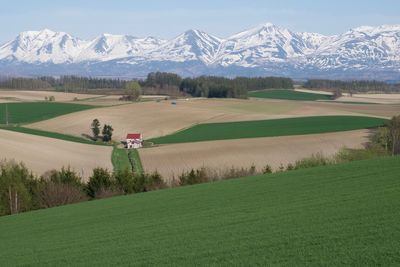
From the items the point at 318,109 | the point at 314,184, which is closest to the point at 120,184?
the point at 314,184

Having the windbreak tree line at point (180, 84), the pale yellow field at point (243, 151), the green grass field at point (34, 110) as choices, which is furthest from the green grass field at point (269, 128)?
the windbreak tree line at point (180, 84)

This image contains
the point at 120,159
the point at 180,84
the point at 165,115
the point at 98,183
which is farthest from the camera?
the point at 180,84

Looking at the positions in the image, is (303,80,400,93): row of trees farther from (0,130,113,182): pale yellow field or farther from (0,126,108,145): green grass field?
(0,130,113,182): pale yellow field

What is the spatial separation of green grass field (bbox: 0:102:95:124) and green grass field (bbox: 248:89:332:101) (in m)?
51.1

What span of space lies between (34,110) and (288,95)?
64.4 meters

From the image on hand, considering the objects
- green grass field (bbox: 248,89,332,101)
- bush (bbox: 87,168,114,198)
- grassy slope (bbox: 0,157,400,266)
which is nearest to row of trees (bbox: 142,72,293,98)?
green grass field (bbox: 248,89,332,101)

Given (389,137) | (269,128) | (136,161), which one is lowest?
(136,161)

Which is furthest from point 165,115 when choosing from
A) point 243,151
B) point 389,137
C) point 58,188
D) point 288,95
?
point 288,95

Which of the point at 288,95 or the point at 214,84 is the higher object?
the point at 214,84

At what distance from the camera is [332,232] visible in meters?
14.0

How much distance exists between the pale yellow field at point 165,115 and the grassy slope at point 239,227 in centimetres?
4664

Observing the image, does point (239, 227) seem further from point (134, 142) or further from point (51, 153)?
point (134, 142)

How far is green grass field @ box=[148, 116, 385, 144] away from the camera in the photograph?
65.9 m

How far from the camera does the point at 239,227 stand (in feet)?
54.1
